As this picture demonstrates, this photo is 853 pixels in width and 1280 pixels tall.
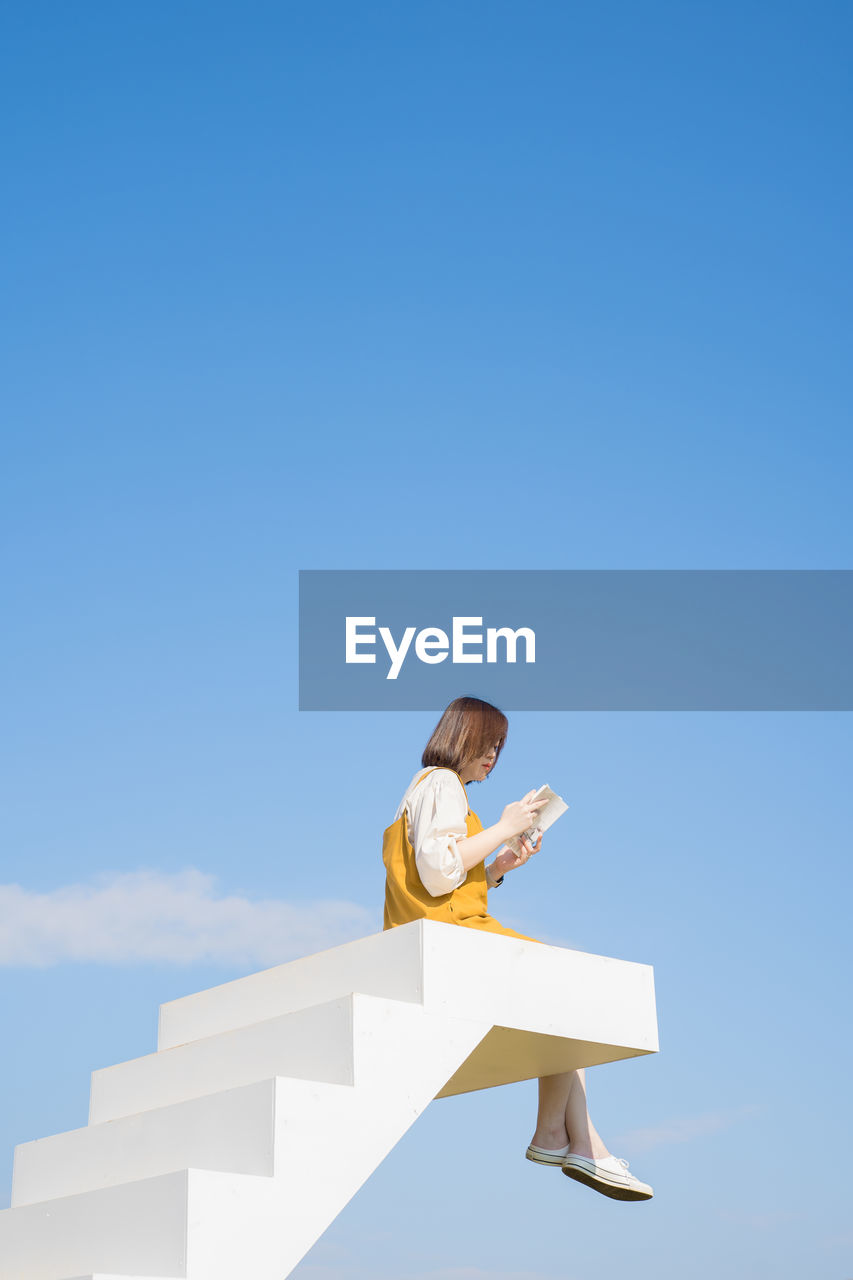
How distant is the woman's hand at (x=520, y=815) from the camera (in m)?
6.50

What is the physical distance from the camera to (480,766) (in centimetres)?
673

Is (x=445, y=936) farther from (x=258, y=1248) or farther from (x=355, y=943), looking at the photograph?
(x=258, y=1248)

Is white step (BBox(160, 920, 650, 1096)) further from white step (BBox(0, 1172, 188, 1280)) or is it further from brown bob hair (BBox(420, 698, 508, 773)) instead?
white step (BBox(0, 1172, 188, 1280))

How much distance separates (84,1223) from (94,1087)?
63.7 inches

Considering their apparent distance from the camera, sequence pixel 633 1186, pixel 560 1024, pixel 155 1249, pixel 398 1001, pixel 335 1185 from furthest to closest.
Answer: pixel 633 1186 < pixel 560 1024 < pixel 398 1001 < pixel 335 1185 < pixel 155 1249

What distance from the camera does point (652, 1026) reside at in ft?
21.6

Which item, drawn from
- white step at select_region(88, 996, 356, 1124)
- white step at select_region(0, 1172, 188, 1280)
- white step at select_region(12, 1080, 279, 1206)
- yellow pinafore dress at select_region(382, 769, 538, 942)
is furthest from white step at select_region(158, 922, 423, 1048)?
white step at select_region(0, 1172, 188, 1280)

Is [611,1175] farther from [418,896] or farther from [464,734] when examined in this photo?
[464,734]

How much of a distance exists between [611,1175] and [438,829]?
1.91 m

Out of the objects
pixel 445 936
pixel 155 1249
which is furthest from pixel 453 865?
pixel 155 1249

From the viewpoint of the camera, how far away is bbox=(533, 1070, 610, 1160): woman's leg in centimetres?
668

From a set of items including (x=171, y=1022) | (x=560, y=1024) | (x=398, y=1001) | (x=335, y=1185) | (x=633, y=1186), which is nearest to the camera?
(x=335, y=1185)

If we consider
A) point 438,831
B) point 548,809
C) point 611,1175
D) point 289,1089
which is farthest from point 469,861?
point 611,1175

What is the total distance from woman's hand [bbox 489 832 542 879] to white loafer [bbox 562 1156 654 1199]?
4.59 ft
